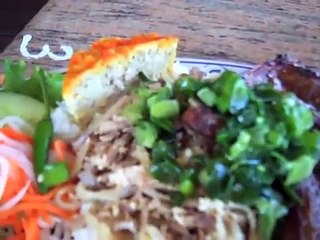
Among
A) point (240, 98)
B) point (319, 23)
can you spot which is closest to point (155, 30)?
point (319, 23)

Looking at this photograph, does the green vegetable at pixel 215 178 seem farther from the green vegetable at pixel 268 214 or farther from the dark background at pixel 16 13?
the dark background at pixel 16 13

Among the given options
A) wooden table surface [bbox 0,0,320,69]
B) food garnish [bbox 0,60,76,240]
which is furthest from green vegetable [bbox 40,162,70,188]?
wooden table surface [bbox 0,0,320,69]

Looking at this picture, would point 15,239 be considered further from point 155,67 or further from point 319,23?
point 319,23

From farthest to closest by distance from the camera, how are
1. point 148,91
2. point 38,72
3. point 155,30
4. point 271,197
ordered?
1. point 155,30
2. point 38,72
3. point 148,91
4. point 271,197

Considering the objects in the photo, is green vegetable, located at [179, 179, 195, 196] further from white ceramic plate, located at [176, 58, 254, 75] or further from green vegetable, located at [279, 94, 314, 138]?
white ceramic plate, located at [176, 58, 254, 75]

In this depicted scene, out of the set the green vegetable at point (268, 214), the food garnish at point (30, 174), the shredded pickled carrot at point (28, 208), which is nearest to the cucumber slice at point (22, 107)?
the food garnish at point (30, 174)

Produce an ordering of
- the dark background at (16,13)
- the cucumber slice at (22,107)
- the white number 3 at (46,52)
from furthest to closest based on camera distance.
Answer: the dark background at (16,13) < the white number 3 at (46,52) < the cucumber slice at (22,107)
